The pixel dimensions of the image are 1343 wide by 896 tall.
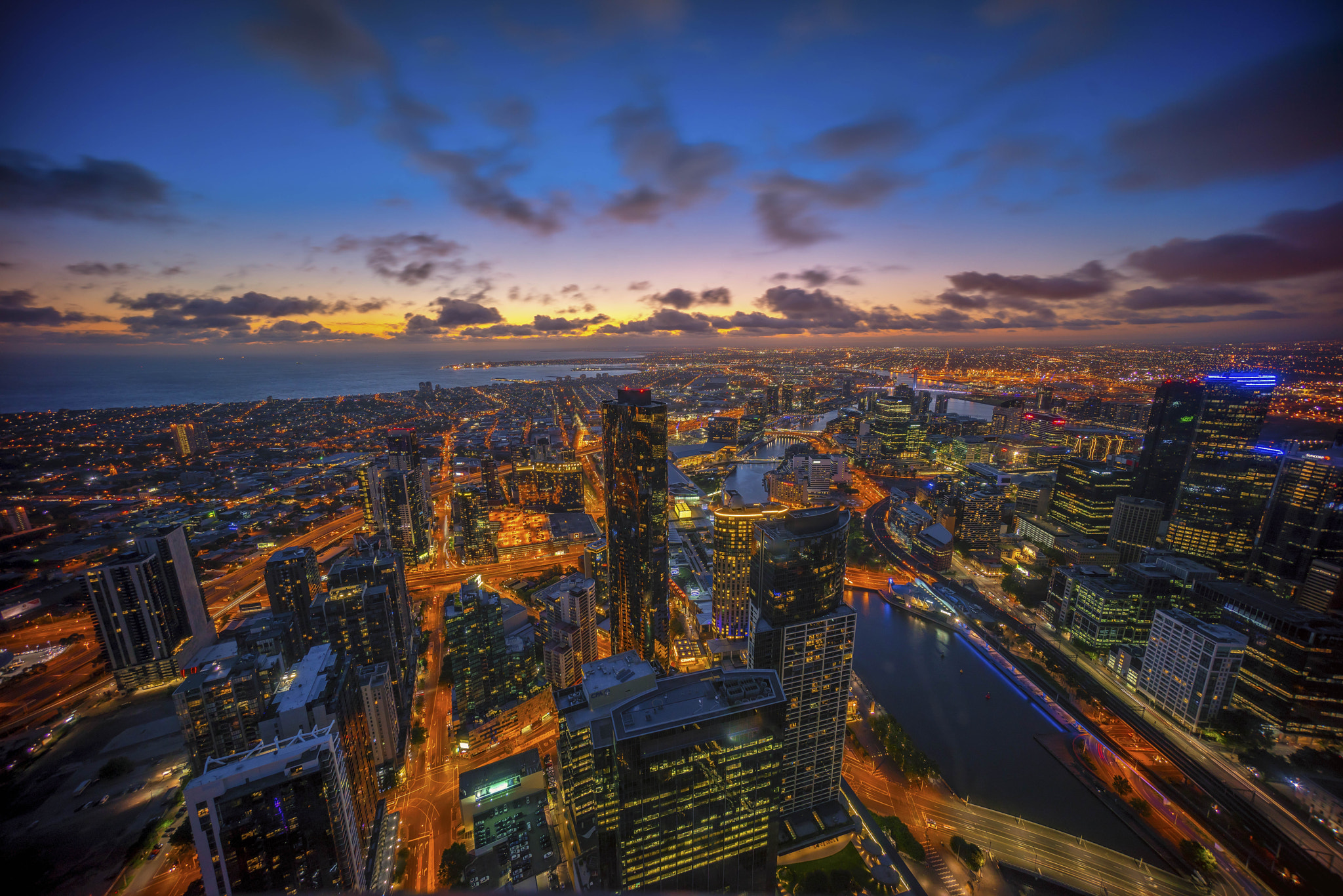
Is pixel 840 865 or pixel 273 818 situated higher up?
pixel 273 818

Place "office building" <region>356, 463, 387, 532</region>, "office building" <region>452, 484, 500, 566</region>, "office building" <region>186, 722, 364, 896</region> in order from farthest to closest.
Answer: "office building" <region>356, 463, 387, 532</region>, "office building" <region>452, 484, 500, 566</region>, "office building" <region>186, 722, 364, 896</region>

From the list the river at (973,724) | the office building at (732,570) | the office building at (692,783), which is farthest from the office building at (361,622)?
the river at (973,724)

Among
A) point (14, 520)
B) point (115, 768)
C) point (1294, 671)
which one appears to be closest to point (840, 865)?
point (1294, 671)

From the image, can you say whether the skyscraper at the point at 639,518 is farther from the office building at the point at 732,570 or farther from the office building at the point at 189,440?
the office building at the point at 189,440

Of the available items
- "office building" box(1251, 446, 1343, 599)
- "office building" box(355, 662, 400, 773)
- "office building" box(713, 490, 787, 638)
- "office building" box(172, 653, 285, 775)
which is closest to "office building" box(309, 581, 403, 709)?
"office building" box(355, 662, 400, 773)

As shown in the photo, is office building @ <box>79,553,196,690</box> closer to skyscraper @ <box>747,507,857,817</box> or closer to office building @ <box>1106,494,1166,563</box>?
skyscraper @ <box>747,507,857,817</box>

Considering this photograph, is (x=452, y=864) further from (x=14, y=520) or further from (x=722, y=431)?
(x=722, y=431)
